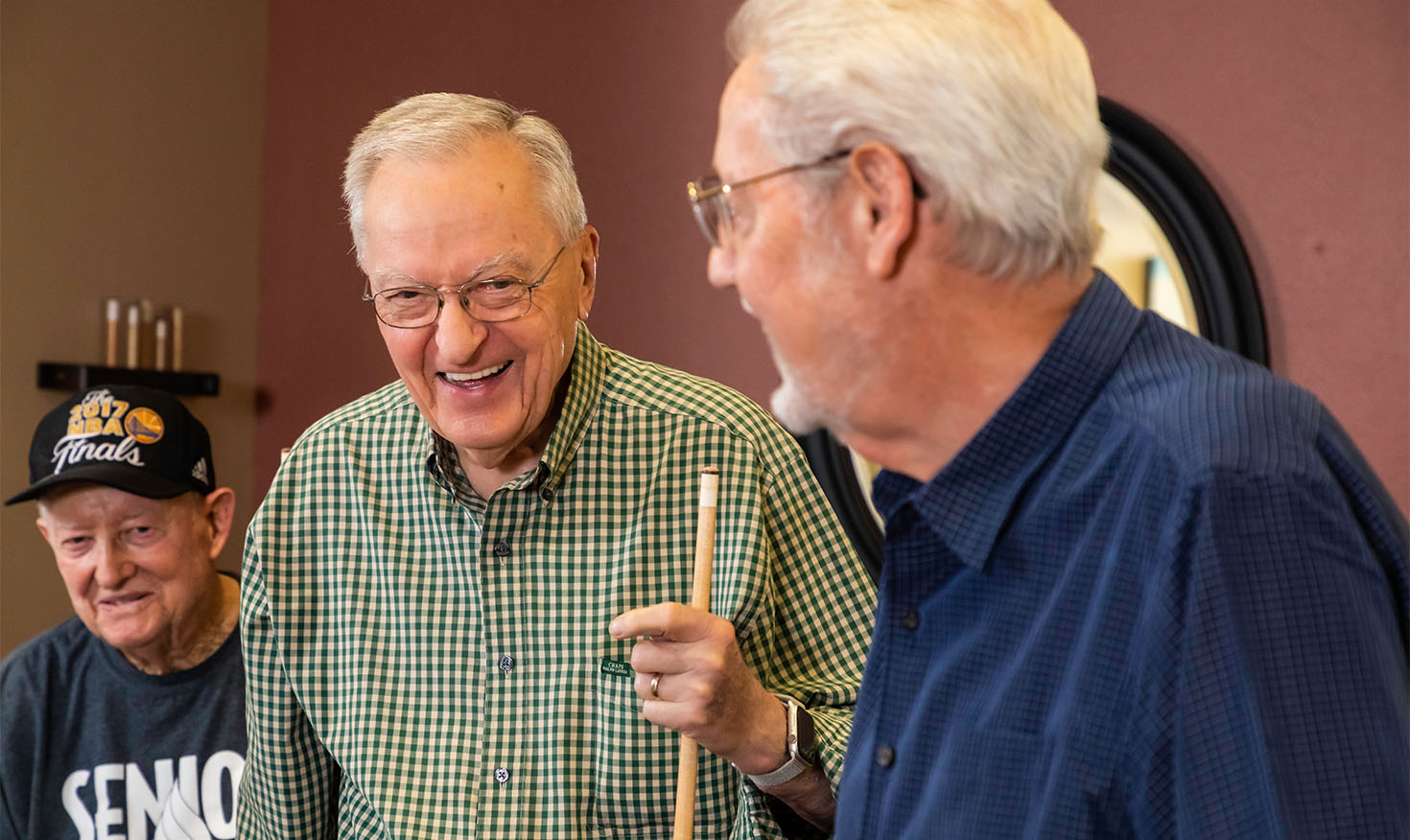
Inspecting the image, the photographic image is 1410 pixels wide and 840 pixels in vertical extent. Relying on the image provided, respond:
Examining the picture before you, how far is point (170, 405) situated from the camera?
2488 mm

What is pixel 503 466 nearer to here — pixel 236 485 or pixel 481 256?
pixel 481 256

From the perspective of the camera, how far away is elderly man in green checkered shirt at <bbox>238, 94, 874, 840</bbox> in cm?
156

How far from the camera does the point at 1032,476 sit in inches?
37.6

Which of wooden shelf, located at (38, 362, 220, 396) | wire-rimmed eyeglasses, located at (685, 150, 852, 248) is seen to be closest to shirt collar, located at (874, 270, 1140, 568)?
wire-rimmed eyeglasses, located at (685, 150, 852, 248)

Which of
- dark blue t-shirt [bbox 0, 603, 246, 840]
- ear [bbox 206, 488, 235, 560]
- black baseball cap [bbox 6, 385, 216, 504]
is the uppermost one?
black baseball cap [bbox 6, 385, 216, 504]

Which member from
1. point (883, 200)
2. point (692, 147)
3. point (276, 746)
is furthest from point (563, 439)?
point (692, 147)

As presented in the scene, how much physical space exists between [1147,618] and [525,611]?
37.6 inches

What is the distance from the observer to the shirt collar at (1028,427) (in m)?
0.94

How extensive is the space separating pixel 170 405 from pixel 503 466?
1105mm

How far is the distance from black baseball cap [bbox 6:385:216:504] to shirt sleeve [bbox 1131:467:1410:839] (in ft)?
6.56

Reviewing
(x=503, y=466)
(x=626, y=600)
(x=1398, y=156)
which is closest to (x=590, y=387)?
(x=503, y=466)

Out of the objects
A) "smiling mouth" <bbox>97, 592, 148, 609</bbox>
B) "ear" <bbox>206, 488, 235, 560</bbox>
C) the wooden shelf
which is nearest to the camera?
"smiling mouth" <bbox>97, 592, 148, 609</bbox>

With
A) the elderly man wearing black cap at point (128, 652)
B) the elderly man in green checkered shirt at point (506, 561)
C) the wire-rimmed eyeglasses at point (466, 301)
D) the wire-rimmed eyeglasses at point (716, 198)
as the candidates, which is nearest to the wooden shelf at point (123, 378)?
the elderly man wearing black cap at point (128, 652)

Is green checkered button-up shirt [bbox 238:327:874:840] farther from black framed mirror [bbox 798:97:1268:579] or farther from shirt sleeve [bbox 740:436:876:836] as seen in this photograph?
black framed mirror [bbox 798:97:1268:579]
